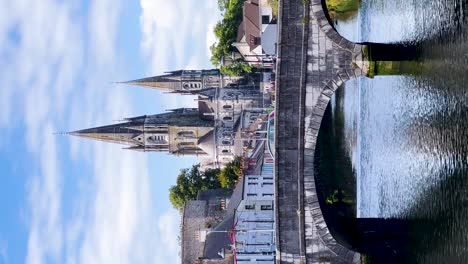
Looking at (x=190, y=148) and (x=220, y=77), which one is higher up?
(x=220, y=77)

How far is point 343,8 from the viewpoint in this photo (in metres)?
53.2

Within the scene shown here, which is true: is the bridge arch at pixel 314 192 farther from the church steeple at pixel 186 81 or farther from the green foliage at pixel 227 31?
the church steeple at pixel 186 81

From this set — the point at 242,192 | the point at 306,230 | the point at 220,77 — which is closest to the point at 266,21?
the point at 220,77

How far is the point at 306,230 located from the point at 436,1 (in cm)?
1137

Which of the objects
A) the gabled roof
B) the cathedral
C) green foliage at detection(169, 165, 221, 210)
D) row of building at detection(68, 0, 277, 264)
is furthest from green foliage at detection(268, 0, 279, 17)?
green foliage at detection(169, 165, 221, 210)

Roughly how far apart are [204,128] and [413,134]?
164 feet

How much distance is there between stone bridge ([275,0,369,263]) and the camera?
3136 centimetres

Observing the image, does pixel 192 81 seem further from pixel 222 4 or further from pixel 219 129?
pixel 222 4

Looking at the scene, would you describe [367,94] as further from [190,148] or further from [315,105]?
[190,148]

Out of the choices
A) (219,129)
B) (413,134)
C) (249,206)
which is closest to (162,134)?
(219,129)

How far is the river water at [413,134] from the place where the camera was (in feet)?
80.5

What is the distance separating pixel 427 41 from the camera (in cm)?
2912

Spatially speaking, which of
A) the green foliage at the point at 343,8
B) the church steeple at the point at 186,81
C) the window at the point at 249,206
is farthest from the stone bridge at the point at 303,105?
→ the church steeple at the point at 186,81

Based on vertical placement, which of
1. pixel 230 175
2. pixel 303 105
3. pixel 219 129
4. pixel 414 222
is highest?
pixel 219 129
